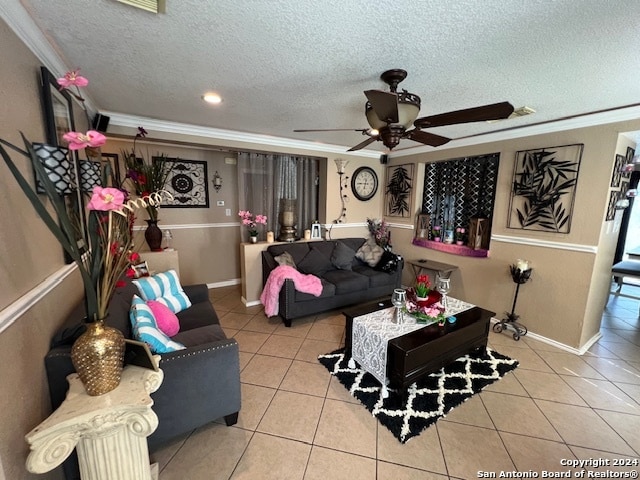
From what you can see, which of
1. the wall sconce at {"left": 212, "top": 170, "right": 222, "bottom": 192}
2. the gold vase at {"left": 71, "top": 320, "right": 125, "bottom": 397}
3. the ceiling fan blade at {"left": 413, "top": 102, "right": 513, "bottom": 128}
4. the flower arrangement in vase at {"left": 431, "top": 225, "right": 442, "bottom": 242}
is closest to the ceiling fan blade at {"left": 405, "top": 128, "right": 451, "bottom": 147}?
the ceiling fan blade at {"left": 413, "top": 102, "right": 513, "bottom": 128}

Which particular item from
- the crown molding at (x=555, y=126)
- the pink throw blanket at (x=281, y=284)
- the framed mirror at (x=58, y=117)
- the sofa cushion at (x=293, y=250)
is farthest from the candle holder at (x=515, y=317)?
the framed mirror at (x=58, y=117)

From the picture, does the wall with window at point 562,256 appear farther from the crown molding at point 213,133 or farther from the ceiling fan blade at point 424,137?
the crown molding at point 213,133

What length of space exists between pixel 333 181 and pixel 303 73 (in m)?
2.56

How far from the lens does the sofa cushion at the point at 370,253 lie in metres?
3.96

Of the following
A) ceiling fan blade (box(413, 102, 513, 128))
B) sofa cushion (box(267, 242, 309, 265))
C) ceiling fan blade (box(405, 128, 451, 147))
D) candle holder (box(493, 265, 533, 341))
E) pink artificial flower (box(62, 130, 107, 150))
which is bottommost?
candle holder (box(493, 265, 533, 341))

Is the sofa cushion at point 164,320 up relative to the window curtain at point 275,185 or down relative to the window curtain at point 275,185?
down

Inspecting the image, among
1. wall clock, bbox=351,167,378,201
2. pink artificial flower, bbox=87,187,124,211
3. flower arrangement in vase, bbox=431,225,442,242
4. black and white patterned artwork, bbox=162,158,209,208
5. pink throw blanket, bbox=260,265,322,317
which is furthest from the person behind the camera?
wall clock, bbox=351,167,378,201

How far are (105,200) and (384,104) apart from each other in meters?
1.39

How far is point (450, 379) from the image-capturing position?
2.23 metres

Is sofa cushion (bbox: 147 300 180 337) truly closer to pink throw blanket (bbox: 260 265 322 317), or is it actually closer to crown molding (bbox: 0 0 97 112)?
pink throw blanket (bbox: 260 265 322 317)

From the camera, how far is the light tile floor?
1.52 m

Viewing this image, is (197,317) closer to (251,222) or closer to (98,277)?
(98,277)

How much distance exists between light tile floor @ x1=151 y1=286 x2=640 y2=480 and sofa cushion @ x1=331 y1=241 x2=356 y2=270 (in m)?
1.45

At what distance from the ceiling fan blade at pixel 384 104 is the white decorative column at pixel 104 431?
1725 mm
